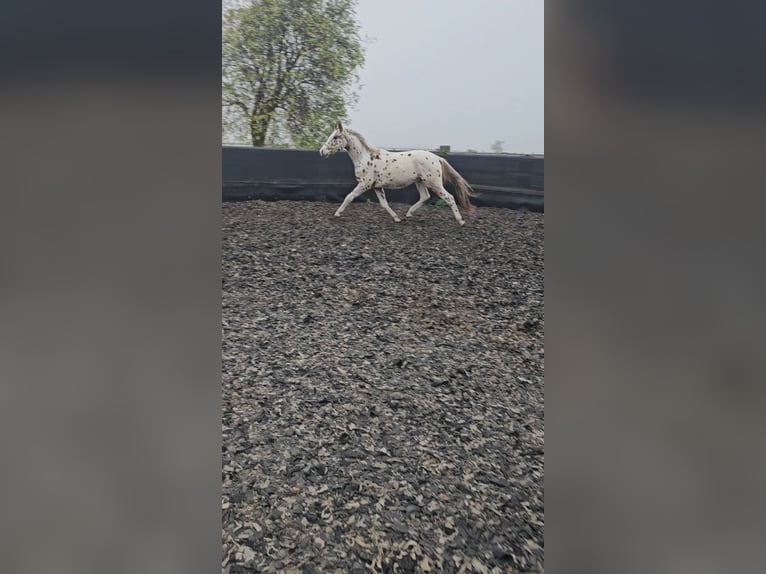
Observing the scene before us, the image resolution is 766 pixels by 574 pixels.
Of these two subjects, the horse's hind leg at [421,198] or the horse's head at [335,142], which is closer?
the horse's head at [335,142]

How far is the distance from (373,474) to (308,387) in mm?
489

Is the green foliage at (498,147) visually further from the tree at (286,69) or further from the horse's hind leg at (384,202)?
the tree at (286,69)

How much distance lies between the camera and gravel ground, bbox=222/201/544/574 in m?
1.14

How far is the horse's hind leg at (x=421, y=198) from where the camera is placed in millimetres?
2365

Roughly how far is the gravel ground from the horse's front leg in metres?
0.04

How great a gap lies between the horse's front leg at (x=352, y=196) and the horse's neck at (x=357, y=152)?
4.7 inches

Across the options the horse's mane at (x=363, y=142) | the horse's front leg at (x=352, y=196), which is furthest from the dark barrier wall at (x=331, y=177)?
the horse's mane at (x=363, y=142)
